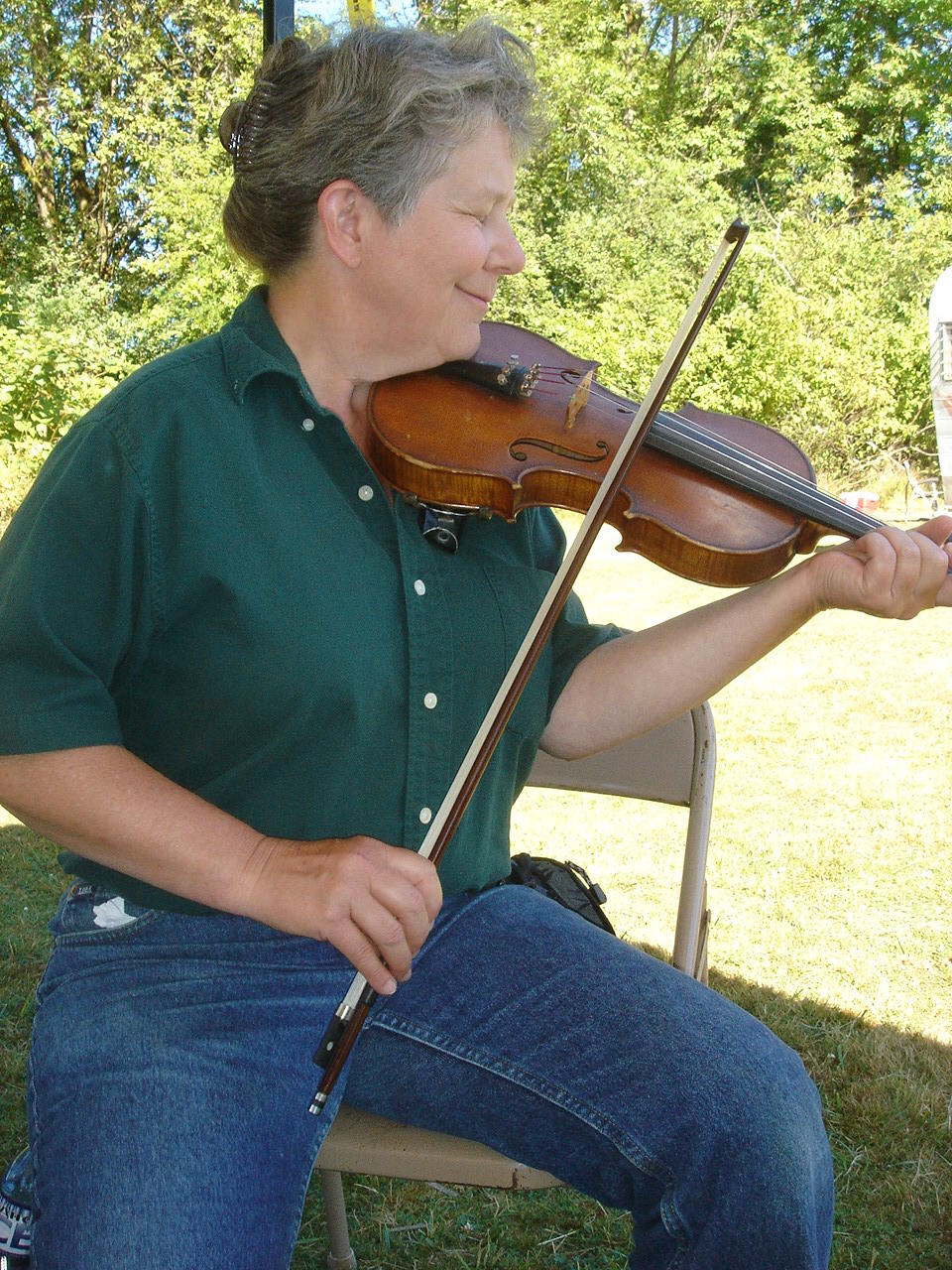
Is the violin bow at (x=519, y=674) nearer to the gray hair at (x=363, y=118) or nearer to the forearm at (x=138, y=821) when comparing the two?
the forearm at (x=138, y=821)

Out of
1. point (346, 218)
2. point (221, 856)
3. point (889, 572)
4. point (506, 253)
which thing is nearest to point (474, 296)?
point (506, 253)

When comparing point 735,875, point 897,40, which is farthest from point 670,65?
point 735,875

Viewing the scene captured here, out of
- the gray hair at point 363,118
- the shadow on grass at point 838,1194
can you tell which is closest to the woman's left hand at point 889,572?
the gray hair at point 363,118

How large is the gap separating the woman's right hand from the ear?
66 cm

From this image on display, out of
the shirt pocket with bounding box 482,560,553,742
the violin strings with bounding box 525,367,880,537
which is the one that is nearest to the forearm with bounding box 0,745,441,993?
the shirt pocket with bounding box 482,560,553,742

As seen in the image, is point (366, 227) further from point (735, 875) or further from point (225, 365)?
point (735, 875)

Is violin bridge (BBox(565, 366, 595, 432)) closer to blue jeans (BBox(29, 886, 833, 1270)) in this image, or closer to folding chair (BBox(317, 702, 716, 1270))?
folding chair (BBox(317, 702, 716, 1270))

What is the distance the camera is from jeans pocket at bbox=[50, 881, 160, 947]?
1.24 m

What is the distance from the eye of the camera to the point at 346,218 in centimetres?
133

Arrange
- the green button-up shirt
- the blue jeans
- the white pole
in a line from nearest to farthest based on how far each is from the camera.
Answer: the blue jeans, the green button-up shirt, the white pole

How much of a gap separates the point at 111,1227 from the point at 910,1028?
2041 mm

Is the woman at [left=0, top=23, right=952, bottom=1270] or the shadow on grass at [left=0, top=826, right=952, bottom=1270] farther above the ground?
the woman at [left=0, top=23, right=952, bottom=1270]

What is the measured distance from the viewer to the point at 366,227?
132 cm

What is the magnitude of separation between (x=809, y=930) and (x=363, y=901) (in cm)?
225
